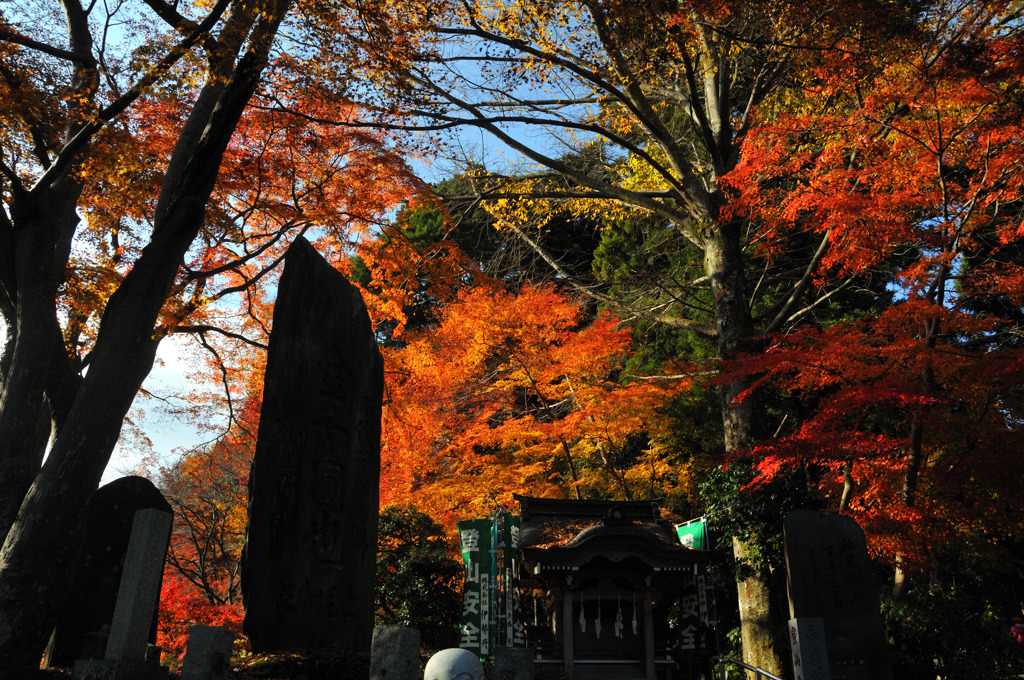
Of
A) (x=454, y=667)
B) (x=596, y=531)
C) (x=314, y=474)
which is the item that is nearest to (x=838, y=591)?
(x=454, y=667)

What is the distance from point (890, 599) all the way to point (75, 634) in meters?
10.9

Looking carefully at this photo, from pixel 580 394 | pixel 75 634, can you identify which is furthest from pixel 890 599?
pixel 75 634

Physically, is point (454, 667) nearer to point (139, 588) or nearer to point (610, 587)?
point (139, 588)

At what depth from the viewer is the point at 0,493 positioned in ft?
24.3

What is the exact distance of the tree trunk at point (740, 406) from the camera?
977cm

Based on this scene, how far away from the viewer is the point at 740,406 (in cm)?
1080

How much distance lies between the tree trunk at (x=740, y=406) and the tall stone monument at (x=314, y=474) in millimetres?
6234

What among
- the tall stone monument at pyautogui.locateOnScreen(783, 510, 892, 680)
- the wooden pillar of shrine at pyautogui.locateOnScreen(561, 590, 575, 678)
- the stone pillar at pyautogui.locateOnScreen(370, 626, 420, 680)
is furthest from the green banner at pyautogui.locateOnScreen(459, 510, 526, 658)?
the stone pillar at pyautogui.locateOnScreen(370, 626, 420, 680)

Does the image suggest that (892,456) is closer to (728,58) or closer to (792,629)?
(792,629)

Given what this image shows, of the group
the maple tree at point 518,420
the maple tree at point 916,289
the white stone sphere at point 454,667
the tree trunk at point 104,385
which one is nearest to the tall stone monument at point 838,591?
the maple tree at point 916,289

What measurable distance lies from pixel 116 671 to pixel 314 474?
2.02 m

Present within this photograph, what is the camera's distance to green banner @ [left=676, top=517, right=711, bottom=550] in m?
12.3

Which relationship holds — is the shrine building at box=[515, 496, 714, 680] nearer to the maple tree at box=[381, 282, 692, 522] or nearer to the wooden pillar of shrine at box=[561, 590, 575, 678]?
the wooden pillar of shrine at box=[561, 590, 575, 678]

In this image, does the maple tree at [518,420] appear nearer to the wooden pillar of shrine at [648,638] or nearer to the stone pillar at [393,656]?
the wooden pillar of shrine at [648,638]
